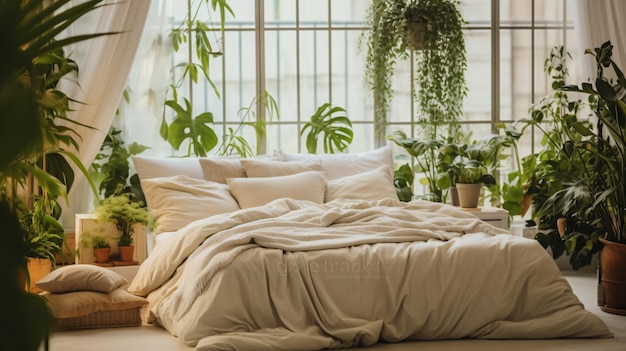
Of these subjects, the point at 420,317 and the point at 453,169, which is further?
the point at 453,169

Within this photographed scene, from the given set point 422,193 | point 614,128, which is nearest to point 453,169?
point 422,193

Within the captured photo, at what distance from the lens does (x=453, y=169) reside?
20.3 feet

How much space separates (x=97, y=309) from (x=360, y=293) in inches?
53.6

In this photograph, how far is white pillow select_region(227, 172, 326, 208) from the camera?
5262mm

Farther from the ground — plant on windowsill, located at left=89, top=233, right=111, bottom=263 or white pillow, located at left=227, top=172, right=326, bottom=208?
white pillow, located at left=227, top=172, right=326, bottom=208

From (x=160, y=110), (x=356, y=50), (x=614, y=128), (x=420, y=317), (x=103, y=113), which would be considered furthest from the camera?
(x=356, y=50)

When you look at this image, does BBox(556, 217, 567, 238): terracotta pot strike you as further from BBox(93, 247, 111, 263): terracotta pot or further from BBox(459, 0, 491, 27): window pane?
BBox(93, 247, 111, 263): terracotta pot

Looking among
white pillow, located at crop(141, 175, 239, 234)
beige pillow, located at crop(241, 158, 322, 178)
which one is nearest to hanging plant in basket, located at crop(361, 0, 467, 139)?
beige pillow, located at crop(241, 158, 322, 178)

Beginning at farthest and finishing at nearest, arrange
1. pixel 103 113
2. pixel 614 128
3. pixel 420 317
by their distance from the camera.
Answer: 1. pixel 103 113
2. pixel 614 128
3. pixel 420 317

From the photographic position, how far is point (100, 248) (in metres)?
5.22

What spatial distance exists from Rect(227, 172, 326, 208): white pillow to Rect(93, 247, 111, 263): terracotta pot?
2.82 feet

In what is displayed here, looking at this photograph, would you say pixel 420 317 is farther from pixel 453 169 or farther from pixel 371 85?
pixel 371 85

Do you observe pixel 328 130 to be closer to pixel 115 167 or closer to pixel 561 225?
pixel 115 167

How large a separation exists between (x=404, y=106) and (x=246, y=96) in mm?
1245
